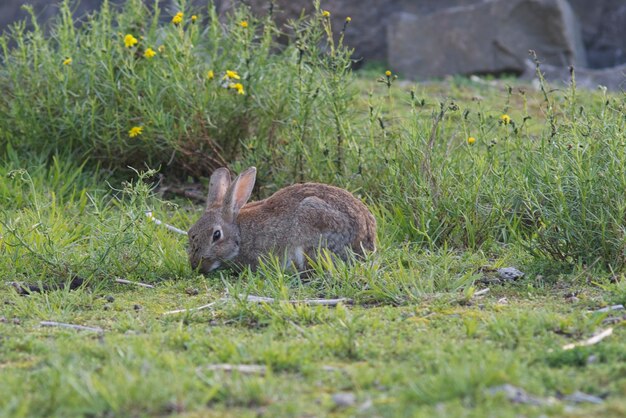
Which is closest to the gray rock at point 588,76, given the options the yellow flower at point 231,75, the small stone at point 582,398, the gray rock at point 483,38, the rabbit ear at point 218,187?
the gray rock at point 483,38

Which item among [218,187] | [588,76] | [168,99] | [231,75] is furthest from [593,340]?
[588,76]

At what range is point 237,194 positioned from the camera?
6527mm

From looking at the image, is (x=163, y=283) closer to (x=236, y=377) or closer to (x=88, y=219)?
(x=88, y=219)

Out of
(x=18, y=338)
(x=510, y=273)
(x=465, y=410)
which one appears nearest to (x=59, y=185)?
(x=18, y=338)

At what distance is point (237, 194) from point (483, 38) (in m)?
7.11

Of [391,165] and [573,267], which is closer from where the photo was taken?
[573,267]

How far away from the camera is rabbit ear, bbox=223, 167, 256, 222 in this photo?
644cm

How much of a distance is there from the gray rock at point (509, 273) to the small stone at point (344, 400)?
93.6 inches

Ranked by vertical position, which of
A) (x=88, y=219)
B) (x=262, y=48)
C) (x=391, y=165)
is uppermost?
(x=262, y=48)

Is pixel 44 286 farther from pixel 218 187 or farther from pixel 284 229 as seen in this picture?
pixel 284 229

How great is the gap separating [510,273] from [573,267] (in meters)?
0.38

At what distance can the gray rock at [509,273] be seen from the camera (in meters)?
5.89

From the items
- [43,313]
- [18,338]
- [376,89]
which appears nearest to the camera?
[18,338]

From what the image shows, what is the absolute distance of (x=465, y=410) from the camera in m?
3.48
